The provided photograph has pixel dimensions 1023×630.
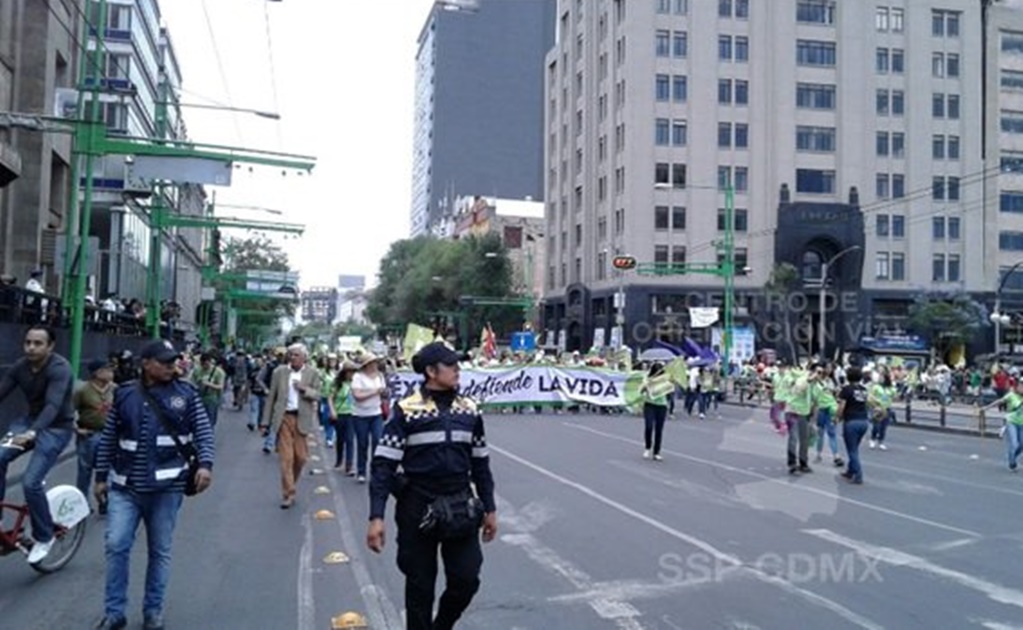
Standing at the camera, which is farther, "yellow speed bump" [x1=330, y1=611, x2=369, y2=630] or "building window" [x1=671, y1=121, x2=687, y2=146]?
"building window" [x1=671, y1=121, x2=687, y2=146]

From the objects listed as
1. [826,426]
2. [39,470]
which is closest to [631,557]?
[39,470]

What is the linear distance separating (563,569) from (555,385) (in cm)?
2200

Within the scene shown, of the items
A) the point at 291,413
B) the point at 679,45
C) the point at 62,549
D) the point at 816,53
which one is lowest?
the point at 62,549

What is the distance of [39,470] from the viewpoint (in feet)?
22.9

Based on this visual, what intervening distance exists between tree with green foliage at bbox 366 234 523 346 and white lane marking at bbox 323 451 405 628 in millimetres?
62773

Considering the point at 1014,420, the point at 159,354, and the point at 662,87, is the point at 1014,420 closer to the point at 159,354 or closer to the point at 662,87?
the point at 159,354

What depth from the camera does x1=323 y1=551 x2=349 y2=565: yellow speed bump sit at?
785 cm

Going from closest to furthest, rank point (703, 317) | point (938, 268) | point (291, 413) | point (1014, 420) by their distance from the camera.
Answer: point (291, 413) < point (1014, 420) < point (703, 317) < point (938, 268)

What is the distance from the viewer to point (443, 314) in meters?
77.4

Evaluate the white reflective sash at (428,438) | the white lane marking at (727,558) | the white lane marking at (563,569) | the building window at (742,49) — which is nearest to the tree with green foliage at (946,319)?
the building window at (742,49)

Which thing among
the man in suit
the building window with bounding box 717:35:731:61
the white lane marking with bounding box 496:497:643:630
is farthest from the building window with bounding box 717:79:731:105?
the white lane marking with bounding box 496:497:643:630

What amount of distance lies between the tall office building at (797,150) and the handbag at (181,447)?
57.0 metres

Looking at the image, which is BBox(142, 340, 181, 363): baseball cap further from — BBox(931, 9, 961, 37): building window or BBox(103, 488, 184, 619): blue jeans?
BBox(931, 9, 961, 37): building window

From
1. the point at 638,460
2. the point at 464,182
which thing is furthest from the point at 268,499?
the point at 464,182
